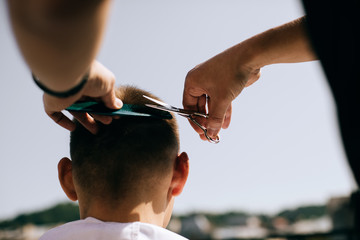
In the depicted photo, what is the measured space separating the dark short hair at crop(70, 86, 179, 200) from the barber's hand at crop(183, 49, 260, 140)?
0.21 m

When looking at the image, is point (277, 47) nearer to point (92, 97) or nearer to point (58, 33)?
point (92, 97)

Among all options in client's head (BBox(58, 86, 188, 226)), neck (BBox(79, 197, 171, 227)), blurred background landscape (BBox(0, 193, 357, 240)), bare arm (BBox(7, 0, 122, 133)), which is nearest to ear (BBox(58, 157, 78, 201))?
client's head (BBox(58, 86, 188, 226))

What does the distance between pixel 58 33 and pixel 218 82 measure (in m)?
0.89

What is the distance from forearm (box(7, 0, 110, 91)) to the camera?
2.27 feet

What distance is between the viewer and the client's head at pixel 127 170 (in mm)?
1415

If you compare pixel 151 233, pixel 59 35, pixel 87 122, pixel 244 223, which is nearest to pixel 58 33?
pixel 59 35

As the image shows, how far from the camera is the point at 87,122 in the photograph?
1.41 metres

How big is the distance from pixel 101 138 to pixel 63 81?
68 centimetres

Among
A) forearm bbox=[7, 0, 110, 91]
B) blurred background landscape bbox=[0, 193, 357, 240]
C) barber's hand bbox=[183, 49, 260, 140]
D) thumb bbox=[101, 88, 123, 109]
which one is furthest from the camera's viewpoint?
blurred background landscape bbox=[0, 193, 357, 240]

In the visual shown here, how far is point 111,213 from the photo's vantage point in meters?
1.39

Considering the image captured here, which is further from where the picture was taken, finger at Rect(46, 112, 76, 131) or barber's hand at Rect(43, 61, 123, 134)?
finger at Rect(46, 112, 76, 131)

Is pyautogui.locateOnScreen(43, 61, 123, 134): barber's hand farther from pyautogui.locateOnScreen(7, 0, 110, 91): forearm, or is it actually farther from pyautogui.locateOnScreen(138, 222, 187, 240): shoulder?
pyautogui.locateOnScreen(138, 222, 187, 240): shoulder

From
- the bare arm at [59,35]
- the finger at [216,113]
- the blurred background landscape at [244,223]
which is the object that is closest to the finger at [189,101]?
the finger at [216,113]

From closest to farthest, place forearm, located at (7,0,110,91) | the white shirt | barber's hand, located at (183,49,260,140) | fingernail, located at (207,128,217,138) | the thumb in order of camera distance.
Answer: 1. forearm, located at (7,0,110,91)
2. the thumb
3. the white shirt
4. barber's hand, located at (183,49,260,140)
5. fingernail, located at (207,128,217,138)
